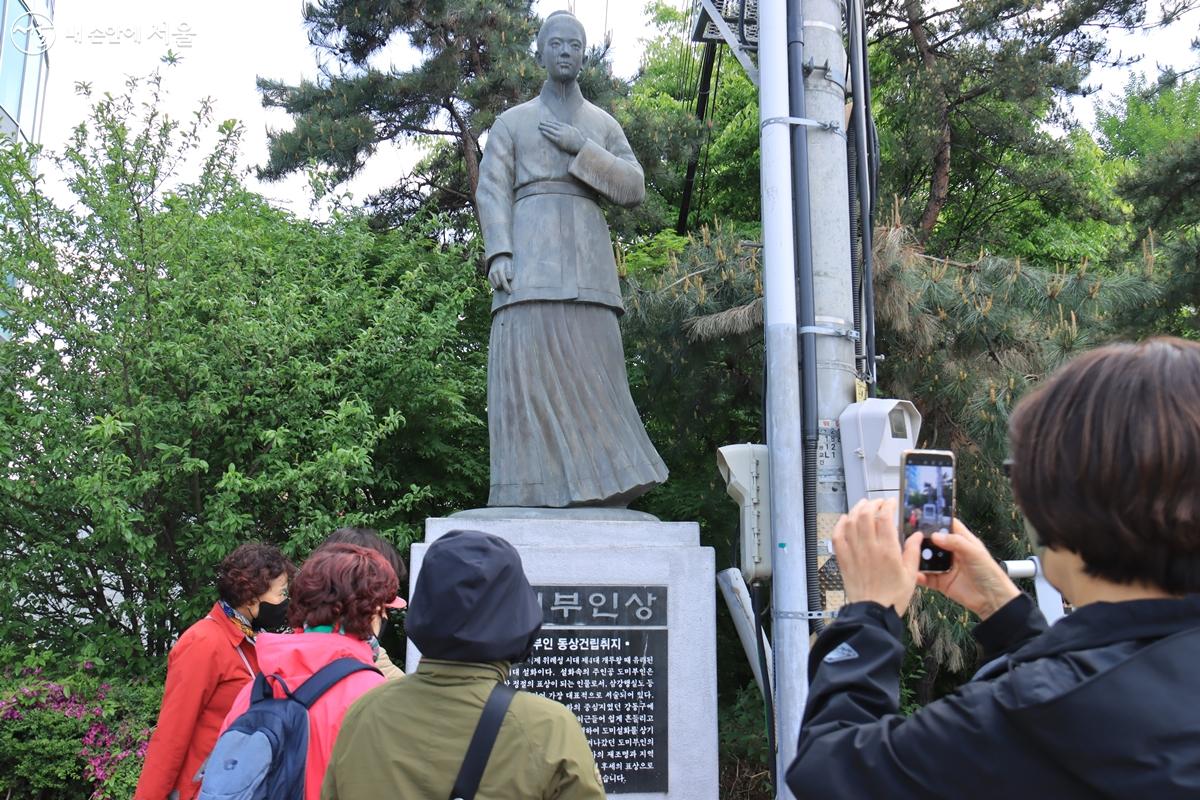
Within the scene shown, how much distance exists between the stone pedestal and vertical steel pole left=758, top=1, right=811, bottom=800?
22.4 inches

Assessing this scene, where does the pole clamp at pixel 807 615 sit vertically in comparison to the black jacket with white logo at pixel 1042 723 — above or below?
below

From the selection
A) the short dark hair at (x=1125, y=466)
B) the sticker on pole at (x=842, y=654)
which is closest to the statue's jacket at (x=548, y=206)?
the sticker on pole at (x=842, y=654)

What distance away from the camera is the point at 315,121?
11875 millimetres

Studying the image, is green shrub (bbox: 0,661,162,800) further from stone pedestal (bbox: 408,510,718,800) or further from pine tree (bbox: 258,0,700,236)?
pine tree (bbox: 258,0,700,236)

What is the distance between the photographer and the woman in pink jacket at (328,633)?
8.39ft

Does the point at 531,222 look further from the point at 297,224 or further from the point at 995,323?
the point at 297,224

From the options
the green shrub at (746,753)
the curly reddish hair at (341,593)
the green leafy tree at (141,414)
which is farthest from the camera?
the green shrub at (746,753)

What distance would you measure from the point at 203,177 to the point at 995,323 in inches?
228

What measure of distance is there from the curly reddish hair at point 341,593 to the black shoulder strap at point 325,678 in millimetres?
120

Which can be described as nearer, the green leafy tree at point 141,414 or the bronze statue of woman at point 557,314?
the bronze statue of woman at point 557,314

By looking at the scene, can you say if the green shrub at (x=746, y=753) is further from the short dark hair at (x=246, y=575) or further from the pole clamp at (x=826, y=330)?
the short dark hair at (x=246, y=575)

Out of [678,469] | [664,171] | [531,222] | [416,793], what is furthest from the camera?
[664,171]

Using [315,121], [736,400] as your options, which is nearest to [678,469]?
[736,400]

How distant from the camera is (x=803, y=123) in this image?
14.4 feet
